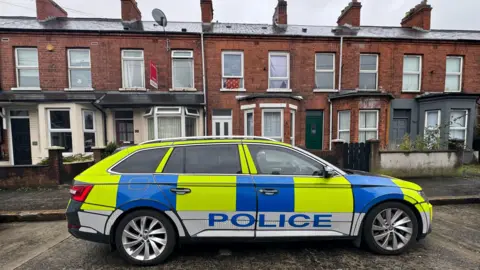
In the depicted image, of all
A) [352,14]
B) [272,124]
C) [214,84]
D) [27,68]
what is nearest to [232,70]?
[214,84]

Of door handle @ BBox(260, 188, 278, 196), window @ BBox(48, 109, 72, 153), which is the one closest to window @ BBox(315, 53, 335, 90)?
door handle @ BBox(260, 188, 278, 196)

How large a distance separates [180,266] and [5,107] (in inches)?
499

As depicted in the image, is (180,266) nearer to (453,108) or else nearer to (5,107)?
(5,107)

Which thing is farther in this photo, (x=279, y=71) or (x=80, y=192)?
(x=279, y=71)

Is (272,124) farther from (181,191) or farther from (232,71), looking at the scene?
(181,191)

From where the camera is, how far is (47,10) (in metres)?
11.9

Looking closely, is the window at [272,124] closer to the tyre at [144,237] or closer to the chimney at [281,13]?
the chimney at [281,13]

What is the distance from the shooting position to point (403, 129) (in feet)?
38.7

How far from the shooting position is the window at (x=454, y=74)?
465 inches

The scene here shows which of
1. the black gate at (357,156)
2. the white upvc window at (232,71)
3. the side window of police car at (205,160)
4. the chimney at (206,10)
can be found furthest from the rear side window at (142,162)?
the chimney at (206,10)

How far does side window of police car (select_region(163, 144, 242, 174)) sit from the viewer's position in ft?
9.76

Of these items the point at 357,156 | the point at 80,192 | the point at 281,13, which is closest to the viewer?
the point at 80,192

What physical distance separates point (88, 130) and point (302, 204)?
10.8 meters

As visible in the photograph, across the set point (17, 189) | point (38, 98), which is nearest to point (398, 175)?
point (17, 189)
